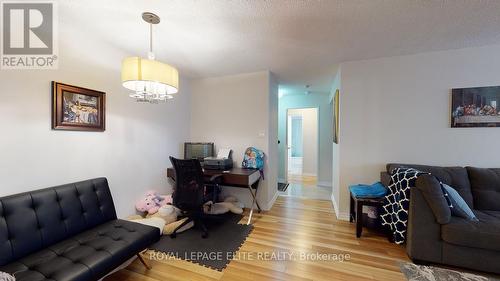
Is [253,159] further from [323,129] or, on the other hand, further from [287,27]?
[323,129]

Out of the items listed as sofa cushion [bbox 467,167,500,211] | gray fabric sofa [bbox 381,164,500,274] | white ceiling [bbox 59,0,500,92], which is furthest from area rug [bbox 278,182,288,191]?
sofa cushion [bbox 467,167,500,211]

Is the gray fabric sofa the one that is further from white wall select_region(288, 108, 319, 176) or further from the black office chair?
white wall select_region(288, 108, 319, 176)

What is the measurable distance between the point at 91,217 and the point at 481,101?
456cm

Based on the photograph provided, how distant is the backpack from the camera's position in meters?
3.16

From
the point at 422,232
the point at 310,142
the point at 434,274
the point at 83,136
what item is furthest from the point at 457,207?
the point at 310,142

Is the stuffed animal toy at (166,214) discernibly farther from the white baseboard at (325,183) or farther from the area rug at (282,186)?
the white baseboard at (325,183)

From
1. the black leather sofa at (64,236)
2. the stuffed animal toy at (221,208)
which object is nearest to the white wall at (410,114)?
the stuffed animal toy at (221,208)

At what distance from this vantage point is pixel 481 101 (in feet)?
7.61

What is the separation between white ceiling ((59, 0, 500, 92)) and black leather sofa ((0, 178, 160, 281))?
5.43ft

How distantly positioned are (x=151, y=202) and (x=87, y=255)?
1354 mm

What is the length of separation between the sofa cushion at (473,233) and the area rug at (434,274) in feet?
0.87

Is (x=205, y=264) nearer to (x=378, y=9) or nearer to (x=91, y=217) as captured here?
(x=91, y=217)

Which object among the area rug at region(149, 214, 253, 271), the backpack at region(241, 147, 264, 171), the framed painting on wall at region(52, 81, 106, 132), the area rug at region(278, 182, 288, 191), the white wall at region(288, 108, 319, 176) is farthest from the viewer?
the white wall at region(288, 108, 319, 176)

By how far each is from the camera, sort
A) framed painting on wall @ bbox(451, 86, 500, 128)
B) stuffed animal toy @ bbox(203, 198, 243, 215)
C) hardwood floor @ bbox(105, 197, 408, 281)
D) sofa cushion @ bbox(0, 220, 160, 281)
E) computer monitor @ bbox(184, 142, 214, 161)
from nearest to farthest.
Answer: sofa cushion @ bbox(0, 220, 160, 281) → hardwood floor @ bbox(105, 197, 408, 281) → framed painting on wall @ bbox(451, 86, 500, 128) → stuffed animal toy @ bbox(203, 198, 243, 215) → computer monitor @ bbox(184, 142, 214, 161)
